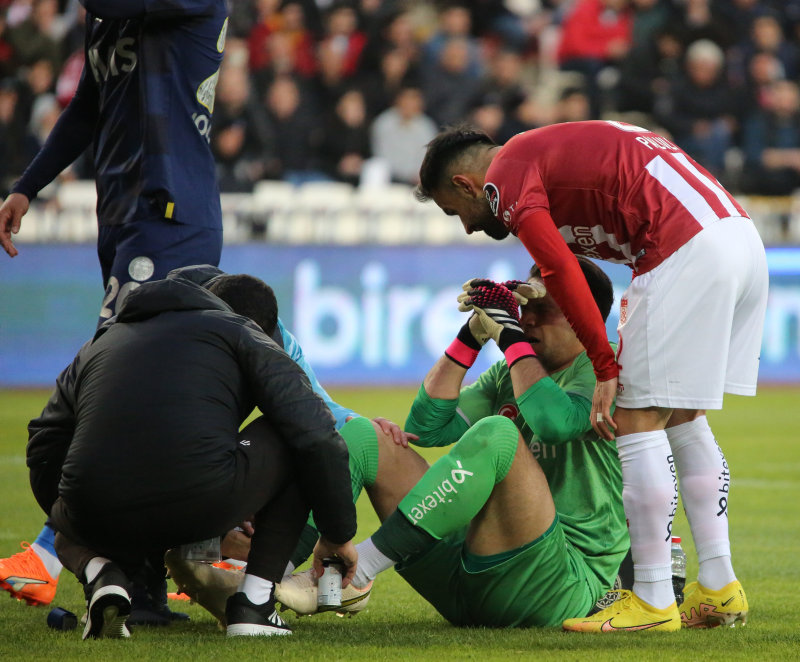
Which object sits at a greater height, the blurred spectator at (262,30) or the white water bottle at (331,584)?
the blurred spectator at (262,30)

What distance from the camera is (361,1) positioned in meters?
15.0

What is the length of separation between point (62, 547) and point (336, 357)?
855 centimetres

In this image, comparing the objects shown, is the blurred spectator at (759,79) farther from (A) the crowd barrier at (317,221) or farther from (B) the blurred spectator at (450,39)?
(B) the blurred spectator at (450,39)

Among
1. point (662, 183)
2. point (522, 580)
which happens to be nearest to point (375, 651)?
point (522, 580)

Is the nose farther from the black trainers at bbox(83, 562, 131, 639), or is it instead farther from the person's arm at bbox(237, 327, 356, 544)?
the black trainers at bbox(83, 562, 131, 639)

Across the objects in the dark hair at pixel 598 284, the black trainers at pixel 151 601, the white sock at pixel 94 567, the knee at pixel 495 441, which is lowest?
the black trainers at pixel 151 601

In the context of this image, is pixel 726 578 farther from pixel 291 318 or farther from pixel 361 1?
pixel 361 1

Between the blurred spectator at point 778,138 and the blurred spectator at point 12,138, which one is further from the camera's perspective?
the blurred spectator at point 778,138

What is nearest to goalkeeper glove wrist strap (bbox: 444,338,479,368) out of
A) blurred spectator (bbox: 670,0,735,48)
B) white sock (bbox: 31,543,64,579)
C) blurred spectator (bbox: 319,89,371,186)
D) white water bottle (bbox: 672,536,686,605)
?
white water bottle (bbox: 672,536,686,605)

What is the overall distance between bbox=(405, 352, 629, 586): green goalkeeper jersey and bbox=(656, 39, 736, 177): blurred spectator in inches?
415

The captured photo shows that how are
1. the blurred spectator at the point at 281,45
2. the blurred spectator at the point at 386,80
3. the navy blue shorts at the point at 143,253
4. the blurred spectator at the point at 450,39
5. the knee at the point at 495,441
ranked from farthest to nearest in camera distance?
the blurred spectator at the point at 450,39
the blurred spectator at the point at 281,45
the blurred spectator at the point at 386,80
the navy blue shorts at the point at 143,253
the knee at the point at 495,441

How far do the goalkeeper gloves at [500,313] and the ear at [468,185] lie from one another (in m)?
0.29

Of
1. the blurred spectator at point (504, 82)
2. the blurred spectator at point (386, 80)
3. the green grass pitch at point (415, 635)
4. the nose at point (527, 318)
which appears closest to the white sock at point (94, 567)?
the green grass pitch at point (415, 635)

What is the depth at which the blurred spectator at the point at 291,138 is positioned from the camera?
532 inches
